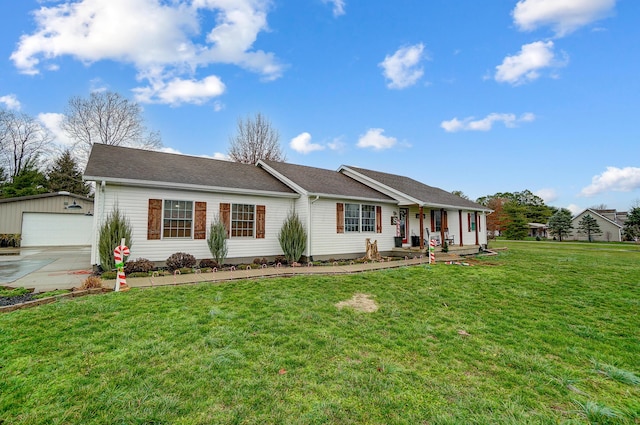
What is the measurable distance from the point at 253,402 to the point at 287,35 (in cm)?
1555

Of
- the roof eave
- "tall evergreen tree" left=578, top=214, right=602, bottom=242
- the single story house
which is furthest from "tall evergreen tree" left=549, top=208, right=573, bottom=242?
the roof eave

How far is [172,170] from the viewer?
10.6 m

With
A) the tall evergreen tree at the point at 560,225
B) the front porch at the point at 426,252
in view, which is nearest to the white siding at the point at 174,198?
the front porch at the point at 426,252

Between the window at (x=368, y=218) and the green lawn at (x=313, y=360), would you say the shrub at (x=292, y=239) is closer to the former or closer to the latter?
the window at (x=368, y=218)

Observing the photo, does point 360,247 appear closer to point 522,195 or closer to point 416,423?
point 416,423

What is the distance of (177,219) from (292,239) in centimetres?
408

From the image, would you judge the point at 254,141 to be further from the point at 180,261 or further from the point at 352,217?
the point at 180,261

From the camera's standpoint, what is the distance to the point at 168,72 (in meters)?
14.8

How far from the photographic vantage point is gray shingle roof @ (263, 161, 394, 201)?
40.6 ft

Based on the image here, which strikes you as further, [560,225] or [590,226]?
[560,225]

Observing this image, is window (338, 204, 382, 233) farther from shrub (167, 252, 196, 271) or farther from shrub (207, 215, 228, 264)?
shrub (167, 252, 196, 271)

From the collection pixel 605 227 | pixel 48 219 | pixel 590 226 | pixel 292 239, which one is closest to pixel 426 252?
pixel 292 239

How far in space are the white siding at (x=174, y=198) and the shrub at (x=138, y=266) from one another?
338 millimetres

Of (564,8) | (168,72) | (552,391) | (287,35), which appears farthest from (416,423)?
(168,72)
